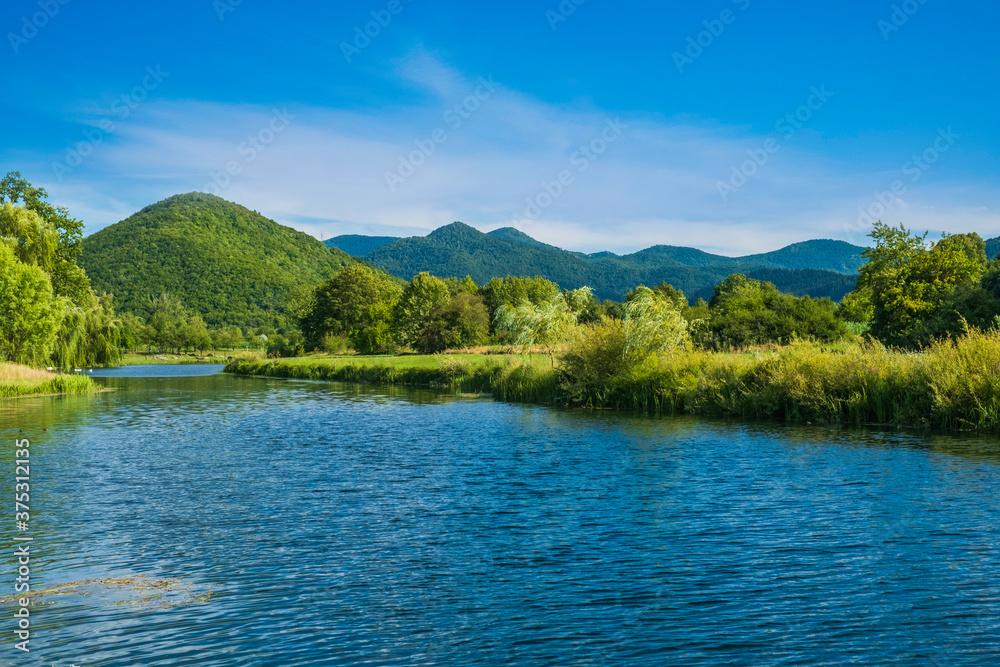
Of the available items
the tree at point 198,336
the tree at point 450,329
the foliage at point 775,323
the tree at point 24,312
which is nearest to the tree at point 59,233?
the tree at point 24,312

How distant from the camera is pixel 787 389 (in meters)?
29.2

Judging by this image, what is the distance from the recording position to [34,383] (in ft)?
153

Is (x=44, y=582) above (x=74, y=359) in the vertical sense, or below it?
below

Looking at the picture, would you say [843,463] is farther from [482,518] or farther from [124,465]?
[124,465]

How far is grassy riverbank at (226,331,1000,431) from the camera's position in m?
24.3

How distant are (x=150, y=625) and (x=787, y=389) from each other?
26.4 m

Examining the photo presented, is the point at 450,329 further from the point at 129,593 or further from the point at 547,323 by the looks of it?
the point at 129,593

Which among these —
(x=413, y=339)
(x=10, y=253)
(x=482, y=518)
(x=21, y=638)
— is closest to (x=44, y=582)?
(x=21, y=638)

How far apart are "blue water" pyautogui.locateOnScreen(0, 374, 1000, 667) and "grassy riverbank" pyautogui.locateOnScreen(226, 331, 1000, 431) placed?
278cm

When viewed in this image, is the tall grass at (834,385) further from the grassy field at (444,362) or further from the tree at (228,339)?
the tree at (228,339)

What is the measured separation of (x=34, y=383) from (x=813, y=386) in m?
47.4

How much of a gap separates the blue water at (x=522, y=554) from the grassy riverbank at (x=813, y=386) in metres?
2.78

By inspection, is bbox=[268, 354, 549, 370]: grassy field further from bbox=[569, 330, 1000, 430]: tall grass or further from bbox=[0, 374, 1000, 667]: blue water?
bbox=[0, 374, 1000, 667]: blue water

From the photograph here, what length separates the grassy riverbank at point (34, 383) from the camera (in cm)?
4485
